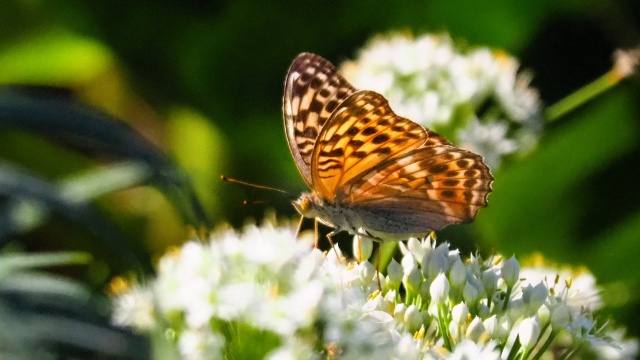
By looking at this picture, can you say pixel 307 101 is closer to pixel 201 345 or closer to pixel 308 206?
pixel 308 206

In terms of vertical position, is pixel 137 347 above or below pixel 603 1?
below

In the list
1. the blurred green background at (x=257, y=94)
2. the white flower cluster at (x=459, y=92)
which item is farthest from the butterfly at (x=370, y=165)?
the blurred green background at (x=257, y=94)

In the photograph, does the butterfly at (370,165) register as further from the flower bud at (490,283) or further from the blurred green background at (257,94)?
the blurred green background at (257,94)

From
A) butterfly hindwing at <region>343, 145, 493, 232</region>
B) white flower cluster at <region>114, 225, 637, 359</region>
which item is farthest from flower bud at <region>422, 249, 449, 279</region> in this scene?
butterfly hindwing at <region>343, 145, 493, 232</region>

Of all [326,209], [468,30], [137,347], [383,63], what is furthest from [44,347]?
[468,30]

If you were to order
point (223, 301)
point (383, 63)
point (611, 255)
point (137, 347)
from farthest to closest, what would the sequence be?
point (611, 255) < point (383, 63) < point (137, 347) < point (223, 301)

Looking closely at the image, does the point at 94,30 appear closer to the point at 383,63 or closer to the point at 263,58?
the point at 263,58

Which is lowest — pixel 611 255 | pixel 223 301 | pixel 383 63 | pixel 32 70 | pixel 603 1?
pixel 223 301
